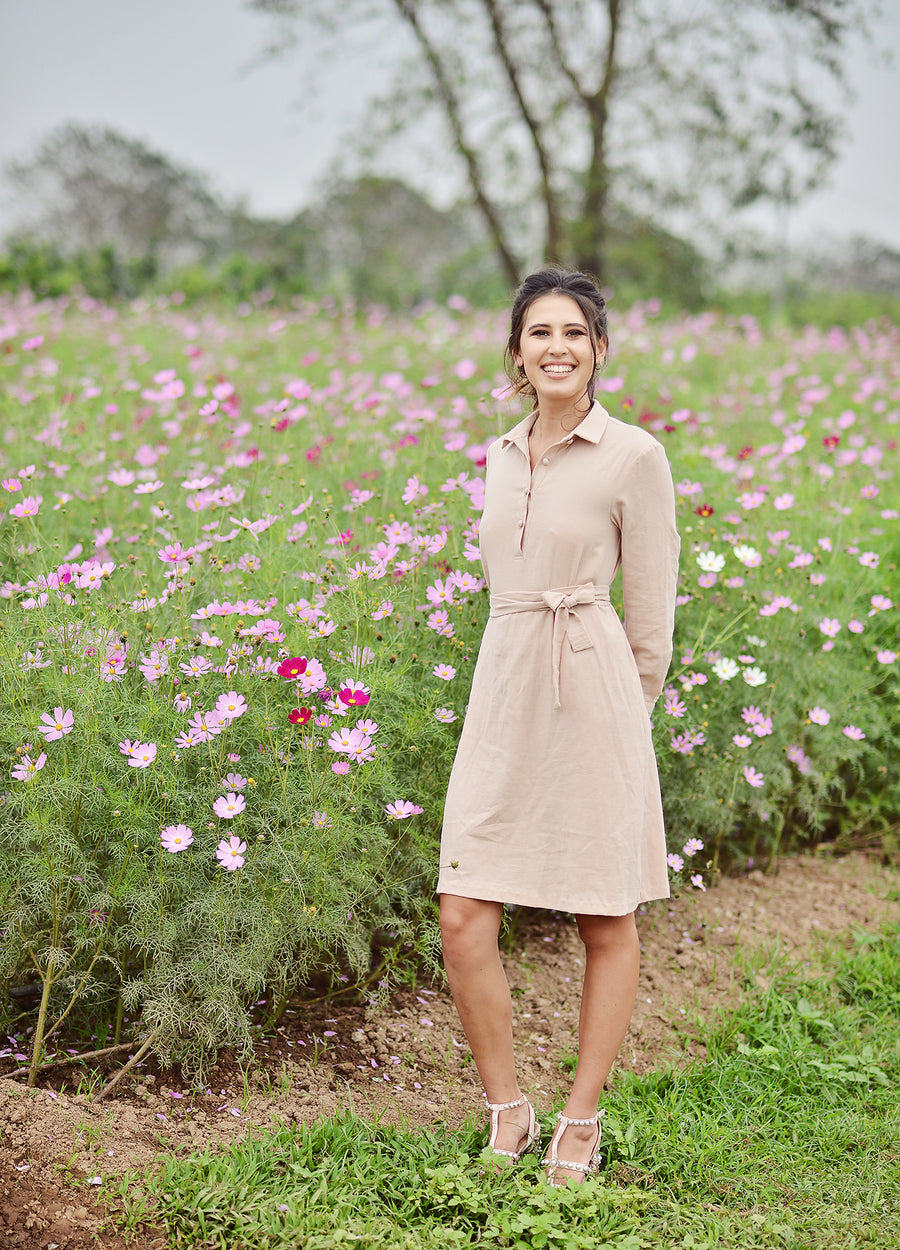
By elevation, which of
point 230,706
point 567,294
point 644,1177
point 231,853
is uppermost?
point 567,294

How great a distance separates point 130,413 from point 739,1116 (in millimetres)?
4202

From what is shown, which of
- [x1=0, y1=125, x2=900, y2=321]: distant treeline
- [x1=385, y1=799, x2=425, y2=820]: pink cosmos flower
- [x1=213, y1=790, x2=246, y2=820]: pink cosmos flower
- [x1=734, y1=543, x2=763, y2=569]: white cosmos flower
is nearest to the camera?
[x1=213, y1=790, x2=246, y2=820]: pink cosmos flower

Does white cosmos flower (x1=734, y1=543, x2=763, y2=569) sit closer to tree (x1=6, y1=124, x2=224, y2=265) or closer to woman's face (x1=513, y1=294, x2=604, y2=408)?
woman's face (x1=513, y1=294, x2=604, y2=408)

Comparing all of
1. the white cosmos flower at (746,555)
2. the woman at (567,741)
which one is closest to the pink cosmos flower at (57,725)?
the woman at (567,741)

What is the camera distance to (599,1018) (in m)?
2.01

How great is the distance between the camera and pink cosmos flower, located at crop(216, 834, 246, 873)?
1950 mm

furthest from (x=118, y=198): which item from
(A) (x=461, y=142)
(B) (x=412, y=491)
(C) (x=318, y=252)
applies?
(B) (x=412, y=491)

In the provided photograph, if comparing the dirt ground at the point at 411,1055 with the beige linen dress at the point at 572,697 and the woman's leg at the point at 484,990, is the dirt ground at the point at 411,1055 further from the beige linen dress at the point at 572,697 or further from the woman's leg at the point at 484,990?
the beige linen dress at the point at 572,697

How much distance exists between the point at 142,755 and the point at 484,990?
2.53 feet

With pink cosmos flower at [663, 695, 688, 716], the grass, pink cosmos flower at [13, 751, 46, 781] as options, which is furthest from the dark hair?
the grass

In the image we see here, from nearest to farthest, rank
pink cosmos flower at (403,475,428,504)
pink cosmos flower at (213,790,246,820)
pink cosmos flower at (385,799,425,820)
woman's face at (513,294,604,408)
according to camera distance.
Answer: pink cosmos flower at (213,790,246,820), woman's face at (513,294,604,408), pink cosmos flower at (385,799,425,820), pink cosmos flower at (403,475,428,504)

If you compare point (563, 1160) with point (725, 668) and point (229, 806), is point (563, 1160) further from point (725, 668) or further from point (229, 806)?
point (725, 668)

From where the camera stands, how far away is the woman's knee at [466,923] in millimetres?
1980

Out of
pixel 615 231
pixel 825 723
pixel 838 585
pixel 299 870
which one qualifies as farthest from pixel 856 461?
pixel 615 231
